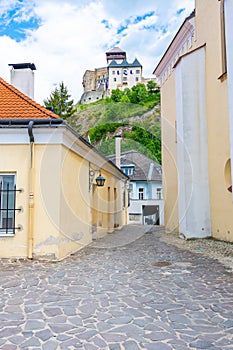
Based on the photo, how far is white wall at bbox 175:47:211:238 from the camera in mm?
11570

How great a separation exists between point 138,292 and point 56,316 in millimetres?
1504

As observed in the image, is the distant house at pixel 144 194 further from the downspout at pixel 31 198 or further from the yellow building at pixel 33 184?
the downspout at pixel 31 198

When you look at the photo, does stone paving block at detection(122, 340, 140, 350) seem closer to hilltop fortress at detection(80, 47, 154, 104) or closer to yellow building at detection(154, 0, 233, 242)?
yellow building at detection(154, 0, 233, 242)

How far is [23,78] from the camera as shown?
434 inches

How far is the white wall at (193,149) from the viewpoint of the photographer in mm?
11570

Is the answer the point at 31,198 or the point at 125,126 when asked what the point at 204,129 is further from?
the point at 125,126

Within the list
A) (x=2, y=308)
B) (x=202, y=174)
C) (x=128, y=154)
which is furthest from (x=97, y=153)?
(x=128, y=154)

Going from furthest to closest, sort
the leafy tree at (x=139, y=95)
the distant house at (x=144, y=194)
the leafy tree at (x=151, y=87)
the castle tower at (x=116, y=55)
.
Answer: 1. the castle tower at (x=116, y=55)
2. the leafy tree at (x=151, y=87)
3. the leafy tree at (x=139, y=95)
4. the distant house at (x=144, y=194)

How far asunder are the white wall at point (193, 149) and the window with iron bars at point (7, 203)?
6561 mm

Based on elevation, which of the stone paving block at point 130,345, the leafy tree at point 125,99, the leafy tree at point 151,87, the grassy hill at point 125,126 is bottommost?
the stone paving block at point 130,345

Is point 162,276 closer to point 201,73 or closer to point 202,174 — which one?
point 202,174

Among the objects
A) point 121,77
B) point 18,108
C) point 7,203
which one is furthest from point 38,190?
point 121,77

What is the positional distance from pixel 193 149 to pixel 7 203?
7215mm

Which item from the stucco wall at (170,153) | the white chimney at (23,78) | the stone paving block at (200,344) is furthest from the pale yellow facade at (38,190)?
the stucco wall at (170,153)
